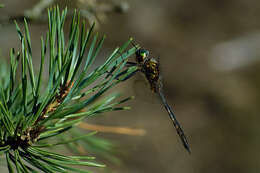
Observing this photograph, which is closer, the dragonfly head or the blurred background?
the dragonfly head

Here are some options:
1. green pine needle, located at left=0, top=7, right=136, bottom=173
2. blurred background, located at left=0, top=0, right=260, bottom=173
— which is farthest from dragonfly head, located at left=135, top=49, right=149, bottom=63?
blurred background, located at left=0, top=0, right=260, bottom=173

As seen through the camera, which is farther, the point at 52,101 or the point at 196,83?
the point at 196,83

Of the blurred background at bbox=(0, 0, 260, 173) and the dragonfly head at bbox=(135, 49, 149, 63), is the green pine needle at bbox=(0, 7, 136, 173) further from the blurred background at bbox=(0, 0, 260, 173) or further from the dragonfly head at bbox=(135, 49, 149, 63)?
the blurred background at bbox=(0, 0, 260, 173)

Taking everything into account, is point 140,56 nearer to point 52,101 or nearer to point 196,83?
point 52,101

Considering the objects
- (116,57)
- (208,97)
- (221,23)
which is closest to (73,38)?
(116,57)

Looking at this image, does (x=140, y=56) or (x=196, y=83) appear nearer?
(x=140, y=56)

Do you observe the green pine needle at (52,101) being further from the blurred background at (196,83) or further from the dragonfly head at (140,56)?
the blurred background at (196,83)

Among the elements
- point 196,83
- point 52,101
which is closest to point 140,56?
point 52,101

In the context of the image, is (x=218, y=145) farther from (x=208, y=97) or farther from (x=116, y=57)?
(x=116, y=57)

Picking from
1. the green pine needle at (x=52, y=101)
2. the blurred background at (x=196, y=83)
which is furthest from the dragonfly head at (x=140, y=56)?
the blurred background at (x=196, y=83)
